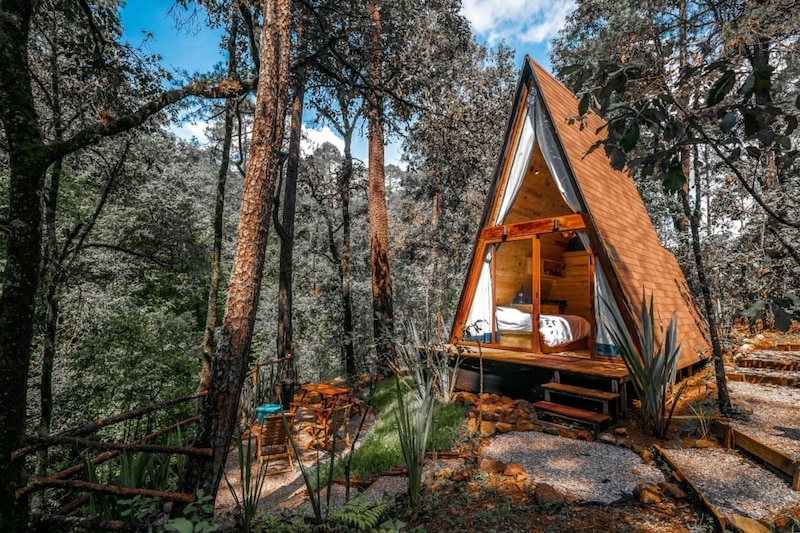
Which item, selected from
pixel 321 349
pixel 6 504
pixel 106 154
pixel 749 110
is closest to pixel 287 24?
pixel 749 110

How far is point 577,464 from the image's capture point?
9.46 ft

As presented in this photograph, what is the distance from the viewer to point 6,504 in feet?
6.52

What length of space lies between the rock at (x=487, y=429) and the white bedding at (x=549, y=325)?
2.11 m

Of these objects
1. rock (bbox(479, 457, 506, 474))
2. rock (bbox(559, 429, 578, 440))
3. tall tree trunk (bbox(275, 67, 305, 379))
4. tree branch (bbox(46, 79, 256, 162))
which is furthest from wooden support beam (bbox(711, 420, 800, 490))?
tall tree trunk (bbox(275, 67, 305, 379))

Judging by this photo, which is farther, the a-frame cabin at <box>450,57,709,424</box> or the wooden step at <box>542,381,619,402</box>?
the a-frame cabin at <box>450,57,709,424</box>

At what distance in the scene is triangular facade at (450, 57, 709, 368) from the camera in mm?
4891

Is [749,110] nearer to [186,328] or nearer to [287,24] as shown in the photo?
[287,24]

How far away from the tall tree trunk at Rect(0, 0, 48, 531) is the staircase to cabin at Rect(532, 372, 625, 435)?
13.8ft

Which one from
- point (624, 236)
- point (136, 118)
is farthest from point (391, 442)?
point (624, 236)

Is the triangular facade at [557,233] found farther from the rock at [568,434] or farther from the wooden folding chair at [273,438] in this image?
the wooden folding chair at [273,438]

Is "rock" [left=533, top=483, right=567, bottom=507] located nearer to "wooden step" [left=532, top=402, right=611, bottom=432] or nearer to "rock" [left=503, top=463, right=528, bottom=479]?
"rock" [left=503, top=463, right=528, bottom=479]

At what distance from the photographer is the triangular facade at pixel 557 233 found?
489 centimetres

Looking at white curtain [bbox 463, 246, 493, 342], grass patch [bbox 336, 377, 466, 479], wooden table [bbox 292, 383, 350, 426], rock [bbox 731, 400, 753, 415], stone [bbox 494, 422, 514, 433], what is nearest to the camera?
rock [bbox 731, 400, 753, 415]

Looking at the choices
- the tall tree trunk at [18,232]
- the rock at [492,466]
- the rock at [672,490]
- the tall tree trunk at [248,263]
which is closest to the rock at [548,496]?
the rock at [492,466]
